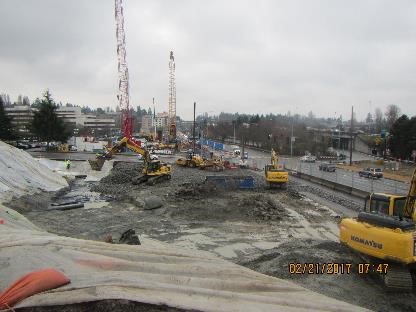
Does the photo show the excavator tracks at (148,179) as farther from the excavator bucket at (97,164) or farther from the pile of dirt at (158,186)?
the excavator bucket at (97,164)

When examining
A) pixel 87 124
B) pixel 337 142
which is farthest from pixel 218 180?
pixel 87 124

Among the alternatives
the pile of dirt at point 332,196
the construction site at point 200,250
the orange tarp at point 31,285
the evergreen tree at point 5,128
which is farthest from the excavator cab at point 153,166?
the evergreen tree at point 5,128

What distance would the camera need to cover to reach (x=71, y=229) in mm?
18109

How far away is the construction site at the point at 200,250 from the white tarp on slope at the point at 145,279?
0.07ft

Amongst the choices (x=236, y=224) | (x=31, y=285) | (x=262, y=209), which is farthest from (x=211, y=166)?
(x=31, y=285)

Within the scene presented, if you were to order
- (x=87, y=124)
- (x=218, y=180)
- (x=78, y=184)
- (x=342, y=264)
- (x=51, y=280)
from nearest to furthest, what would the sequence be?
(x=51, y=280) → (x=342, y=264) → (x=218, y=180) → (x=78, y=184) → (x=87, y=124)

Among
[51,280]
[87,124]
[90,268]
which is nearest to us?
[51,280]

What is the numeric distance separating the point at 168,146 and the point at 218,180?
52407 millimetres

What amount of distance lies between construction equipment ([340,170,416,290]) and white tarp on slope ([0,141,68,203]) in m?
17.8

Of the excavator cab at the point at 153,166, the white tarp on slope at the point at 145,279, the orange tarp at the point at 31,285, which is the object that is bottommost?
the excavator cab at the point at 153,166

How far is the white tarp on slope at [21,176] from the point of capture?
79.6 ft

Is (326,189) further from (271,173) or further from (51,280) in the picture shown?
(51,280)

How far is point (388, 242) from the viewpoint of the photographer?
924 cm

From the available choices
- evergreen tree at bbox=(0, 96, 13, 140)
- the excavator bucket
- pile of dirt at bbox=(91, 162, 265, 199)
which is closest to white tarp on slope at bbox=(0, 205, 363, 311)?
pile of dirt at bbox=(91, 162, 265, 199)
